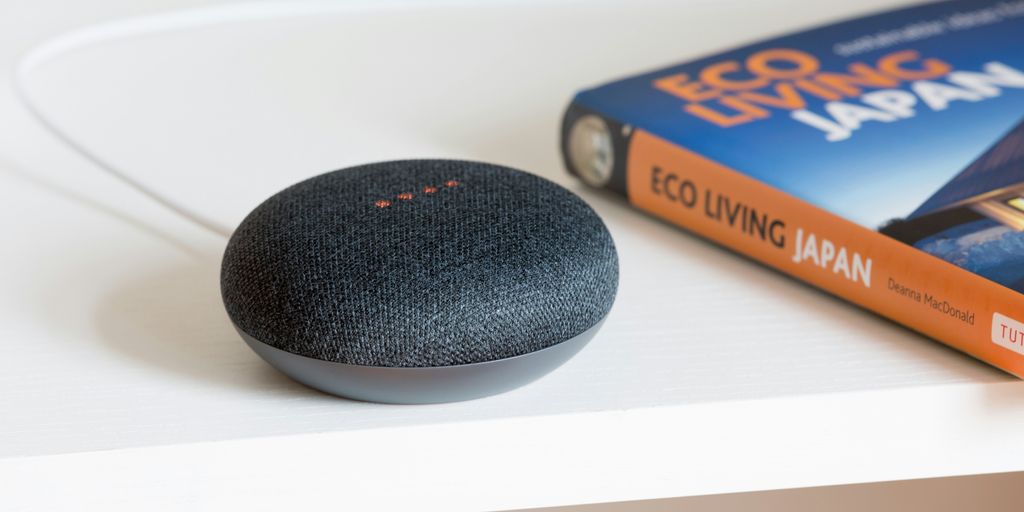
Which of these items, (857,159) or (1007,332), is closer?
(1007,332)

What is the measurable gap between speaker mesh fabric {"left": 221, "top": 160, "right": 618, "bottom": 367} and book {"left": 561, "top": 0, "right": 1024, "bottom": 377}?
109mm

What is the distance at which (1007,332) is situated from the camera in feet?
1.42

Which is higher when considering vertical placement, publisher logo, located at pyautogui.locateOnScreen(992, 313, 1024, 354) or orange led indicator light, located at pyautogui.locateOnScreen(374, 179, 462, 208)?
orange led indicator light, located at pyautogui.locateOnScreen(374, 179, 462, 208)

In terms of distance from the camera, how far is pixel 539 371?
0.43 metres

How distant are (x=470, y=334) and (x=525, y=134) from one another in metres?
0.33

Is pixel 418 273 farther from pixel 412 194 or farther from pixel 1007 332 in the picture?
pixel 1007 332

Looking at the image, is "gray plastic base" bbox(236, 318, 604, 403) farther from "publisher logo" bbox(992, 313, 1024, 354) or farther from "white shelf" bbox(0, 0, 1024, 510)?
"publisher logo" bbox(992, 313, 1024, 354)

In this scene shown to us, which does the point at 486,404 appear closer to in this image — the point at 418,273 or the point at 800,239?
the point at 418,273

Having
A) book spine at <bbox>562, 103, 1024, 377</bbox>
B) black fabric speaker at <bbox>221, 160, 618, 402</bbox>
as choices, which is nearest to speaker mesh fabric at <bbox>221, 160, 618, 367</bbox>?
black fabric speaker at <bbox>221, 160, 618, 402</bbox>

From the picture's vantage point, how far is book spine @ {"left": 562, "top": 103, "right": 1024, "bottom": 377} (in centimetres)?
44

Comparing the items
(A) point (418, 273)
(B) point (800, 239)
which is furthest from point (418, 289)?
(B) point (800, 239)

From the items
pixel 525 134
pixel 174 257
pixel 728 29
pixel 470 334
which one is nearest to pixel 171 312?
pixel 174 257

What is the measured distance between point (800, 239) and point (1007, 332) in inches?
4.1

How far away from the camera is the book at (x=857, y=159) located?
46cm
